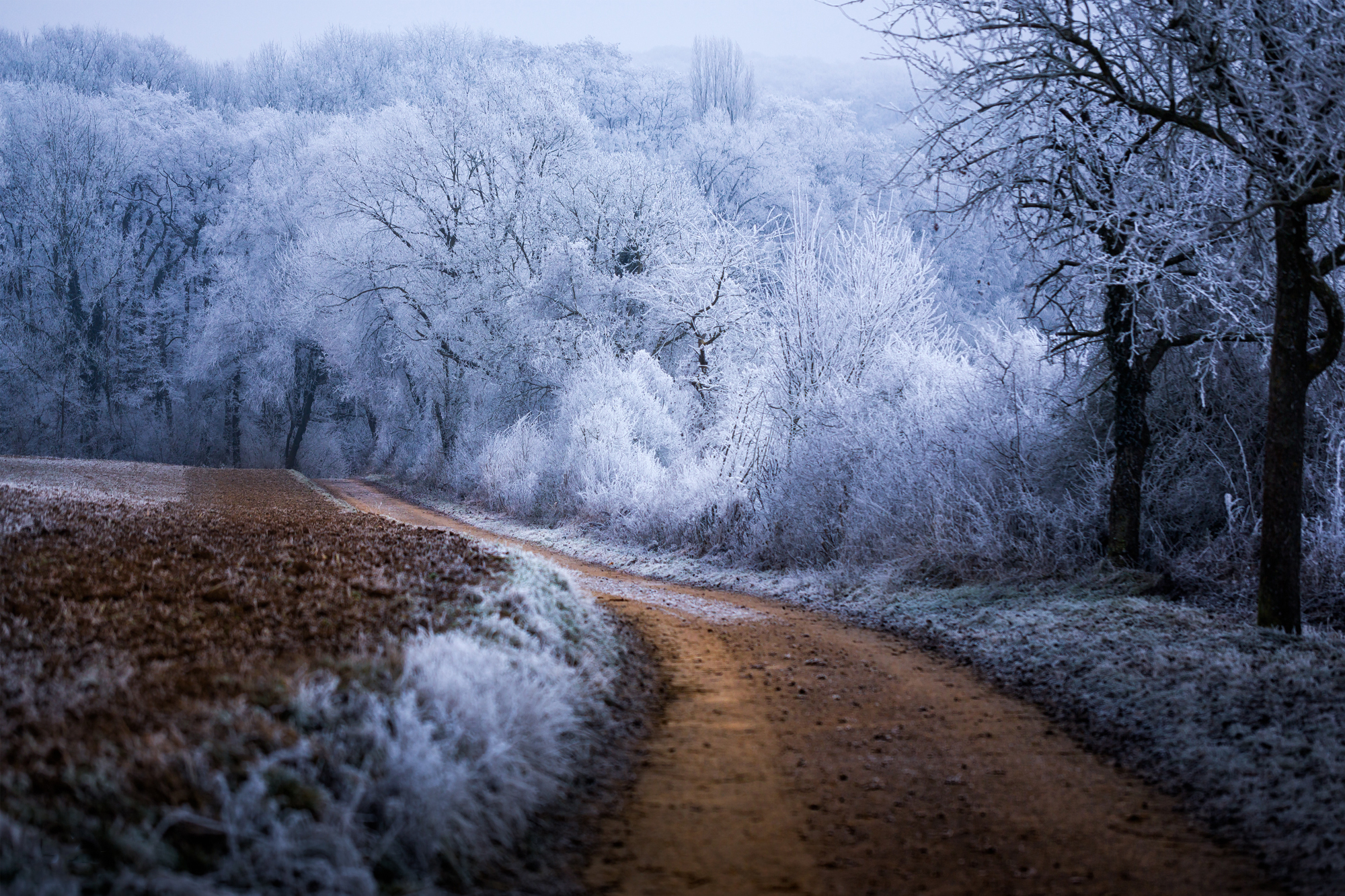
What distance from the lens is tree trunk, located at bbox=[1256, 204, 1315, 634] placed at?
276 inches

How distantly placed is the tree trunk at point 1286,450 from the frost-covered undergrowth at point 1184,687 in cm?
32

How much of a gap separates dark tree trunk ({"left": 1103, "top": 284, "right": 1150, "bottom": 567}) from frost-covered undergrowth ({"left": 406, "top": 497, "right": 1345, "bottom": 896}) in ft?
1.91

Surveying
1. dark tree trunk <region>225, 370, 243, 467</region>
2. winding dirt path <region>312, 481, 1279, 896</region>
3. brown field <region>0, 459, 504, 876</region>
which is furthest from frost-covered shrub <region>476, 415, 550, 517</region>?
dark tree trunk <region>225, 370, 243, 467</region>

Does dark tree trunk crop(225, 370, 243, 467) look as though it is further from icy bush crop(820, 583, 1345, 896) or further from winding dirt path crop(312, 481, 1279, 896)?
winding dirt path crop(312, 481, 1279, 896)

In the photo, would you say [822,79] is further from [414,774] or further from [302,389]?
[414,774]

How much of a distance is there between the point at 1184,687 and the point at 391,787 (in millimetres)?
5027

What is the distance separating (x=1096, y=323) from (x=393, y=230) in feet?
79.7

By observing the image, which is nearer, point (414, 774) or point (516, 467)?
point (414, 774)

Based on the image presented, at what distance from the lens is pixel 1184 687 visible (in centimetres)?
605

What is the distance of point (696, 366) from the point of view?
26656mm

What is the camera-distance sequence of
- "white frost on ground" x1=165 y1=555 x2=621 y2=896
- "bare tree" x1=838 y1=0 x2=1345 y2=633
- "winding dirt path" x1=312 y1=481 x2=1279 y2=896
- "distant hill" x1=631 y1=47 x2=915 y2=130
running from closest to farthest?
"white frost on ground" x1=165 y1=555 x2=621 y2=896
"winding dirt path" x1=312 y1=481 x2=1279 y2=896
"bare tree" x1=838 y1=0 x2=1345 y2=633
"distant hill" x1=631 y1=47 x2=915 y2=130

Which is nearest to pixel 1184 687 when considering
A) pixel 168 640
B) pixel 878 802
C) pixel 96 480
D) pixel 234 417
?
pixel 878 802

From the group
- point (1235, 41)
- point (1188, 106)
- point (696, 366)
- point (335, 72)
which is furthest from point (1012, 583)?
point (335, 72)

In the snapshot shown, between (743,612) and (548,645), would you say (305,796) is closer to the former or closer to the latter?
(548,645)
